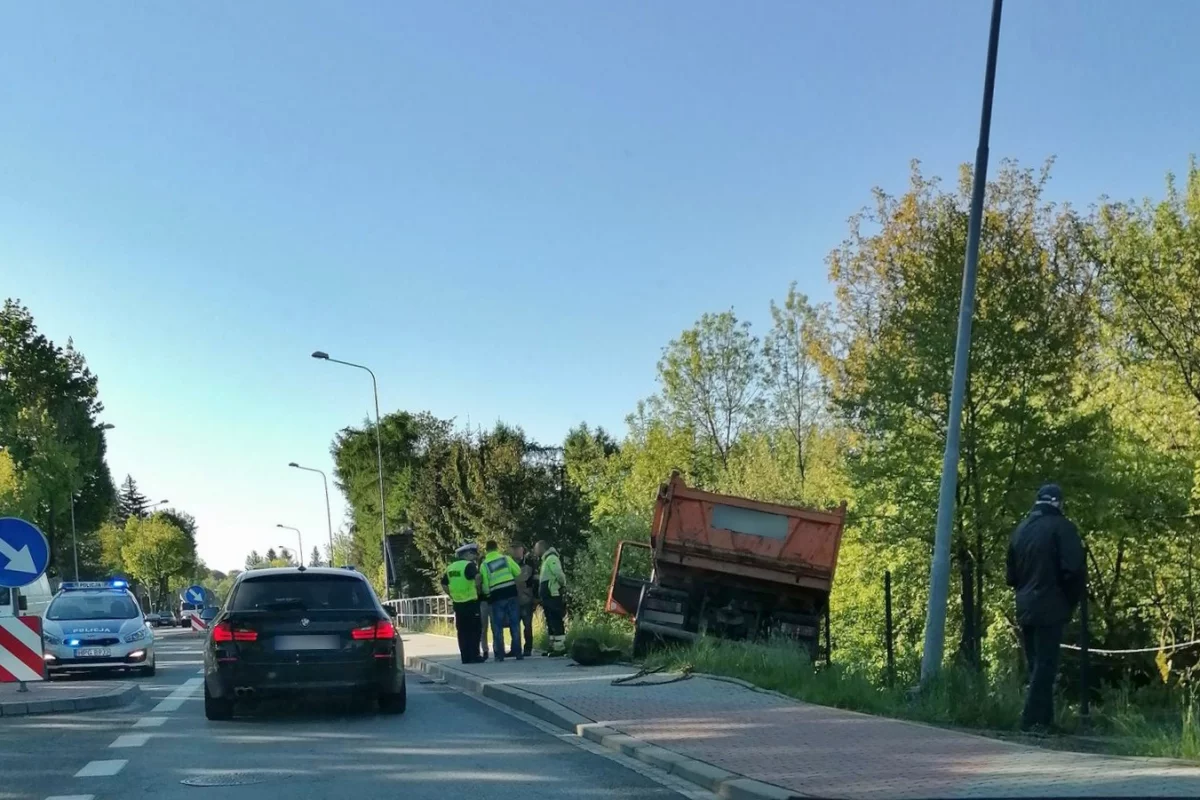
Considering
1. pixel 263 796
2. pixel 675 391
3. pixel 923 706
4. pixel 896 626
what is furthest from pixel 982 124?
pixel 675 391

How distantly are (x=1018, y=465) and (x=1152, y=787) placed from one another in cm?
1386

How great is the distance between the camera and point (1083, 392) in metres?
22.7

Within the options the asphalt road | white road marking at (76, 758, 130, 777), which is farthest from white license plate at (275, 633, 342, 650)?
white road marking at (76, 758, 130, 777)

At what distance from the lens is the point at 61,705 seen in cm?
1437

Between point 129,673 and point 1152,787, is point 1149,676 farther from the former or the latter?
point 1152,787

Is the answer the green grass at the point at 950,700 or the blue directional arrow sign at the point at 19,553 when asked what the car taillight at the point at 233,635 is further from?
the green grass at the point at 950,700

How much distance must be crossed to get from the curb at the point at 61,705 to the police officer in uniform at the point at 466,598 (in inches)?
198

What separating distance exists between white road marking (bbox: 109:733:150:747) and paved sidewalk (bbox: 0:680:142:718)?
283 cm

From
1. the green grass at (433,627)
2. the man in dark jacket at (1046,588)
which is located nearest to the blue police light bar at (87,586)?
the green grass at (433,627)

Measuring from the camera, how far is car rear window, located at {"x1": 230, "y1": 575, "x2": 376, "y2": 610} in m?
12.8

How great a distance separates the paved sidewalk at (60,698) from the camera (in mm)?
14141

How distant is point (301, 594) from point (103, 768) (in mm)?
3447

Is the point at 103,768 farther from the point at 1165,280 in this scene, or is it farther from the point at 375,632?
the point at 1165,280

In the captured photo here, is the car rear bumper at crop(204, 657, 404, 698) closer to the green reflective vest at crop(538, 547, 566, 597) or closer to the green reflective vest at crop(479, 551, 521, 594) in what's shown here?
the green reflective vest at crop(479, 551, 521, 594)
